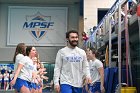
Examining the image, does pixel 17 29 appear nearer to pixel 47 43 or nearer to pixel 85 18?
pixel 47 43

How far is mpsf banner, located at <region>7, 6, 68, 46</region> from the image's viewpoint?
57.5ft

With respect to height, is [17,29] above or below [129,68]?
above

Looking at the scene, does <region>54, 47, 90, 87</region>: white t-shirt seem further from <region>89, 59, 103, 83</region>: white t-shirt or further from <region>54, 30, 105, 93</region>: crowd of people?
<region>89, 59, 103, 83</region>: white t-shirt

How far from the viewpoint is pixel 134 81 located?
505 centimetres

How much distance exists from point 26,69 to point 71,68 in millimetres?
1572

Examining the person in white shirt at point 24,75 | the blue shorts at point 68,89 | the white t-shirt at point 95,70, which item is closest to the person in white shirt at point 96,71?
the white t-shirt at point 95,70

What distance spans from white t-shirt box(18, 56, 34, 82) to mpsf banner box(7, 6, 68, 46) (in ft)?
39.3

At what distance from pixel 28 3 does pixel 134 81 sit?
1354 centimetres

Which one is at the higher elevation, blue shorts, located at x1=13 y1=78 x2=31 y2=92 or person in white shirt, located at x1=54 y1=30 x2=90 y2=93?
person in white shirt, located at x1=54 y1=30 x2=90 y2=93

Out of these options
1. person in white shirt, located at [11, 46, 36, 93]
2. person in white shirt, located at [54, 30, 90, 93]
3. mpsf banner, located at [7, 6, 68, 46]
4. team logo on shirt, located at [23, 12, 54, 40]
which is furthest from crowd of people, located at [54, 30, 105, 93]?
team logo on shirt, located at [23, 12, 54, 40]

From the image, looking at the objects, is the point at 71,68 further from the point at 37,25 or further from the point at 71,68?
the point at 37,25

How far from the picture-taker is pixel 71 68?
4.40 meters

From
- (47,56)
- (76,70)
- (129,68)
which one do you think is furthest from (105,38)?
(47,56)

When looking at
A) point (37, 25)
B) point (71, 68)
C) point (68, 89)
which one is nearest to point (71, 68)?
point (71, 68)
